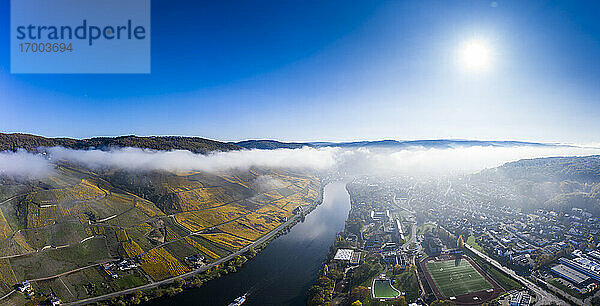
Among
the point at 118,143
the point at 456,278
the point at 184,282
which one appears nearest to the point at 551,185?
the point at 456,278

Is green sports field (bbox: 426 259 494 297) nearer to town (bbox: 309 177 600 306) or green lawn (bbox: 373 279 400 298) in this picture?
town (bbox: 309 177 600 306)

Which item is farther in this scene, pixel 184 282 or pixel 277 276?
pixel 277 276

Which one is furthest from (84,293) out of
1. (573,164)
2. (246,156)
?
(573,164)

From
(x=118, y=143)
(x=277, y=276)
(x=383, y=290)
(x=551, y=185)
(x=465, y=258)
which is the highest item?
(x=118, y=143)

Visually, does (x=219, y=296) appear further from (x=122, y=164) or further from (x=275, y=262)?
(x=122, y=164)

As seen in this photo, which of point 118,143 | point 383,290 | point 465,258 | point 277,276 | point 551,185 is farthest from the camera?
point 118,143

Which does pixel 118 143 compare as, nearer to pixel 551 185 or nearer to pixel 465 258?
pixel 465 258

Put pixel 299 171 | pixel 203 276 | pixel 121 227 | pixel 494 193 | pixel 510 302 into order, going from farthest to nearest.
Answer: pixel 299 171
pixel 494 193
pixel 121 227
pixel 203 276
pixel 510 302
